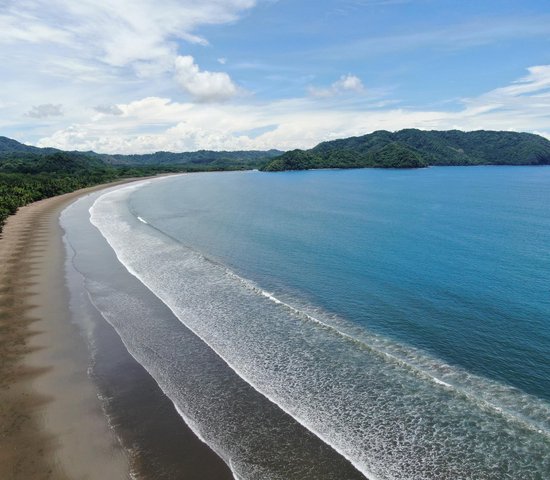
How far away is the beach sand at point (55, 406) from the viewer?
1234 centimetres

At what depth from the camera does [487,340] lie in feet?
66.4

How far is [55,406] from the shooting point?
1541cm

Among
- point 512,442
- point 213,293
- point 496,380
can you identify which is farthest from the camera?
point 213,293

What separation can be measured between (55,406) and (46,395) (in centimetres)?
111

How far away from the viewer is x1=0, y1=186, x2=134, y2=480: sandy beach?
12469mm

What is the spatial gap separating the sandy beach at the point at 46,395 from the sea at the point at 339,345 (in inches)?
35.7

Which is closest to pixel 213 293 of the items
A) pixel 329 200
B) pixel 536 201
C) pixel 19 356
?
pixel 19 356

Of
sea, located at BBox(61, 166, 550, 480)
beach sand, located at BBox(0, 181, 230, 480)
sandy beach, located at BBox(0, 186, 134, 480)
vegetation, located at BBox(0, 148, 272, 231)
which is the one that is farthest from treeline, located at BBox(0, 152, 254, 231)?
sea, located at BBox(61, 166, 550, 480)

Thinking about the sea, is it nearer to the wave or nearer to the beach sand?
the wave

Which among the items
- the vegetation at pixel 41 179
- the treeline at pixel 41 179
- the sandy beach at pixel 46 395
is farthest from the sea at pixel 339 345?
the vegetation at pixel 41 179

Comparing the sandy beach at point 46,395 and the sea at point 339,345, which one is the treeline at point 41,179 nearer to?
the sandy beach at point 46,395

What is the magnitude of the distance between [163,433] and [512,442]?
38.0 feet

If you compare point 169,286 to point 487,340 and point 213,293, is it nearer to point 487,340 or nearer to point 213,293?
point 213,293

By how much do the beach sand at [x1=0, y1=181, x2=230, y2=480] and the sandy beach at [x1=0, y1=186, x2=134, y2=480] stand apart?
29 mm
